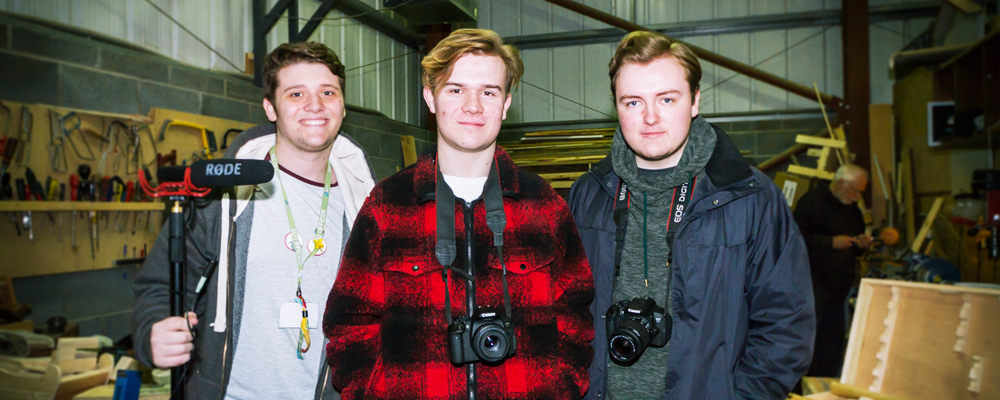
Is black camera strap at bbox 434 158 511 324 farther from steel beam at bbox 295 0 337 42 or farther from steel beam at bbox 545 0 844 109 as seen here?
steel beam at bbox 545 0 844 109

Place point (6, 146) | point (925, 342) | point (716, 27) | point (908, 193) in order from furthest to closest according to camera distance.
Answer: point (908, 193), point (716, 27), point (925, 342), point (6, 146)

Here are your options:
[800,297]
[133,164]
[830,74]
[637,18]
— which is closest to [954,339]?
[800,297]

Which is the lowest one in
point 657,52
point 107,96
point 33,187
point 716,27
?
point 33,187

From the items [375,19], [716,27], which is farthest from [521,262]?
[716,27]

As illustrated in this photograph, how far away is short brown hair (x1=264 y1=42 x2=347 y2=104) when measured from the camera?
5.90ft

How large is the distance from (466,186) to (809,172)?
14.7 feet

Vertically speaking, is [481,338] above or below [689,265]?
below

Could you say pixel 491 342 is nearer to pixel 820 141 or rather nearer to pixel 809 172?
pixel 820 141

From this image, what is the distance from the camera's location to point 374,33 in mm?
2277

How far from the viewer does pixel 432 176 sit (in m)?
1.63

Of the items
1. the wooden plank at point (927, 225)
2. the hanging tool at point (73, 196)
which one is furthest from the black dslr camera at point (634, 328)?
the wooden plank at point (927, 225)

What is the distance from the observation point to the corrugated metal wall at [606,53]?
231 centimetres

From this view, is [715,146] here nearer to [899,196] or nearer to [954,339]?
[954,339]

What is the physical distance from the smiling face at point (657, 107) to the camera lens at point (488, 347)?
75cm
